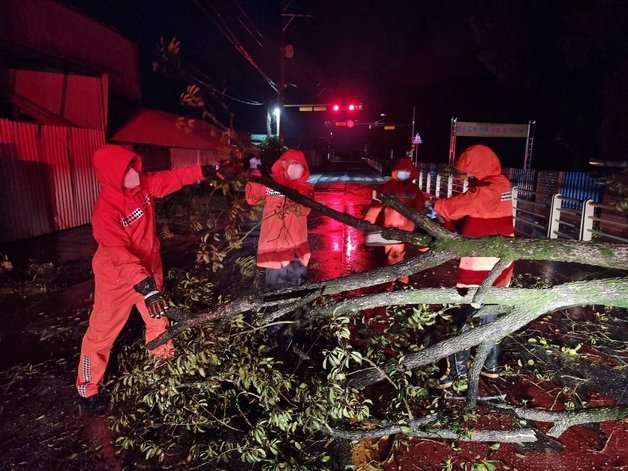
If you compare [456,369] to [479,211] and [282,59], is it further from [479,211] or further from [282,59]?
[282,59]

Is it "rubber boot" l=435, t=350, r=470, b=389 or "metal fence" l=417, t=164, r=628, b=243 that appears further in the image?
"metal fence" l=417, t=164, r=628, b=243

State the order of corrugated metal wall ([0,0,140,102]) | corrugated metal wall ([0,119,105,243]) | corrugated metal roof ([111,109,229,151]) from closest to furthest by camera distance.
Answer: corrugated metal wall ([0,119,105,243]) → corrugated metal wall ([0,0,140,102]) → corrugated metal roof ([111,109,229,151])

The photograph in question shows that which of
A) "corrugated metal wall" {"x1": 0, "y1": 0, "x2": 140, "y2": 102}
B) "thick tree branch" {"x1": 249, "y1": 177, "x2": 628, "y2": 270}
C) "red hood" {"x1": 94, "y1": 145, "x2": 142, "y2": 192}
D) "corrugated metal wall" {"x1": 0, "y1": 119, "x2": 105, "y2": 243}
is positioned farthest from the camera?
"corrugated metal wall" {"x1": 0, "y1": 0, "x2": 140, "y2": 102}

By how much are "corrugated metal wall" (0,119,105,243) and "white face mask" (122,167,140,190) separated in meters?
6.39

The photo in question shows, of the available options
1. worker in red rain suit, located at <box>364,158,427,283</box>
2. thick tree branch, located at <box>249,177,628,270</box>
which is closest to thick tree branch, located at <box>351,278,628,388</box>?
thick tree branch, located at <box>249,177,628,270</box>

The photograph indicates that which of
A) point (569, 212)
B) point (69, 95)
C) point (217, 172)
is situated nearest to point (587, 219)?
point (569, 212)

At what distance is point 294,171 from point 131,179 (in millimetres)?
1387

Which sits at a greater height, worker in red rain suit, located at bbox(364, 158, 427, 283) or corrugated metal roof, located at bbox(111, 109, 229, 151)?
corrugated metal roof, located at bbox(111, 109, 229, 151)

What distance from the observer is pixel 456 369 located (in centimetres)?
348

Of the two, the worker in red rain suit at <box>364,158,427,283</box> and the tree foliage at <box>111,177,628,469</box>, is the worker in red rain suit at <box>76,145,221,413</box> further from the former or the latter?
the worker in red rain suit at <box>364,158,427,283</box>

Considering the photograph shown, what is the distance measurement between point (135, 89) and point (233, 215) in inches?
636

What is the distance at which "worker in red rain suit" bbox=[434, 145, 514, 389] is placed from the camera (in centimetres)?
345

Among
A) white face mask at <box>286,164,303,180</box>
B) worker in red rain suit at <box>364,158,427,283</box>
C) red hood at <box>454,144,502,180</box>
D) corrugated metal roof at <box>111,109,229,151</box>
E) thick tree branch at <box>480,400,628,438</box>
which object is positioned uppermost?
corrugated metal roof at <box>111,109,229,151</box>

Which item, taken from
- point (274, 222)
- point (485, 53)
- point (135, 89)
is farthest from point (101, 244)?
point (485, 53)
